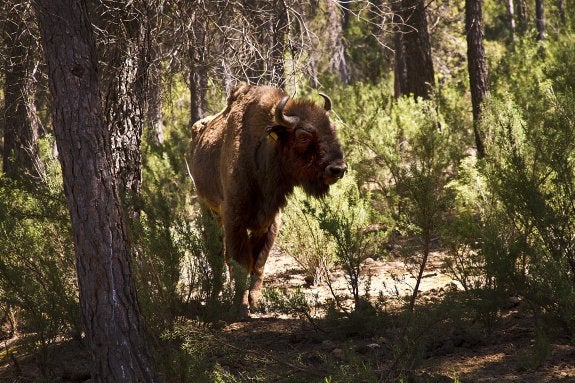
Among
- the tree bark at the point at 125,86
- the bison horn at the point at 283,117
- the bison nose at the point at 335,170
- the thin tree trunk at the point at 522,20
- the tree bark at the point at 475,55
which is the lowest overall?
the bison nose at the point at 335,170

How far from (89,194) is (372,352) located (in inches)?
96.7

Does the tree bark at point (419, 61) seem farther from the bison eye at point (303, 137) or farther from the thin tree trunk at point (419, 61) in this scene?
the bison eye at point (303, 137)

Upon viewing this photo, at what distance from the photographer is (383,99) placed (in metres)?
15.7

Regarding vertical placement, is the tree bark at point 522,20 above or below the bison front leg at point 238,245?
above

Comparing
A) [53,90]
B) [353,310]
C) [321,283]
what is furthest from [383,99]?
[53,90]

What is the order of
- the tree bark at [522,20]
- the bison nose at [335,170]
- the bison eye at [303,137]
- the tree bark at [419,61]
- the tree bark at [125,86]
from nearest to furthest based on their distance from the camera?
the bison nose at [335,170] → the bison eye at [303,137] → the tree bark at [125,86] → the tree bark at [419,61] → the tree bark at [522,20]

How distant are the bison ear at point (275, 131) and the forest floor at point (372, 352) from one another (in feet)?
5.66

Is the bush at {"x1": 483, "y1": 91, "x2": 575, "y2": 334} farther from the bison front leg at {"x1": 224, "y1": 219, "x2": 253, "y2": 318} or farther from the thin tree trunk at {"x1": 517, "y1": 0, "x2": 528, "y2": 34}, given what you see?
the thin tree trunk at {"x1": 517, "y1": 0, "x2": 528, "y2": 34}

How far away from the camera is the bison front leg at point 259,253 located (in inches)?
331

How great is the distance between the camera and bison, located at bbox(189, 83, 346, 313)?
→ 7621mm

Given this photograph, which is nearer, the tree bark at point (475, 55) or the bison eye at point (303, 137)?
the bison eye at point (303, 137)

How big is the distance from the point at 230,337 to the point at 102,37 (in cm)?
326

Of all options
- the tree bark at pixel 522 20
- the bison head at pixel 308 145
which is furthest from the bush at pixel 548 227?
the tree bark at pixel 522 20

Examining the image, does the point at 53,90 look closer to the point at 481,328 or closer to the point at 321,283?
the point at 481,328
